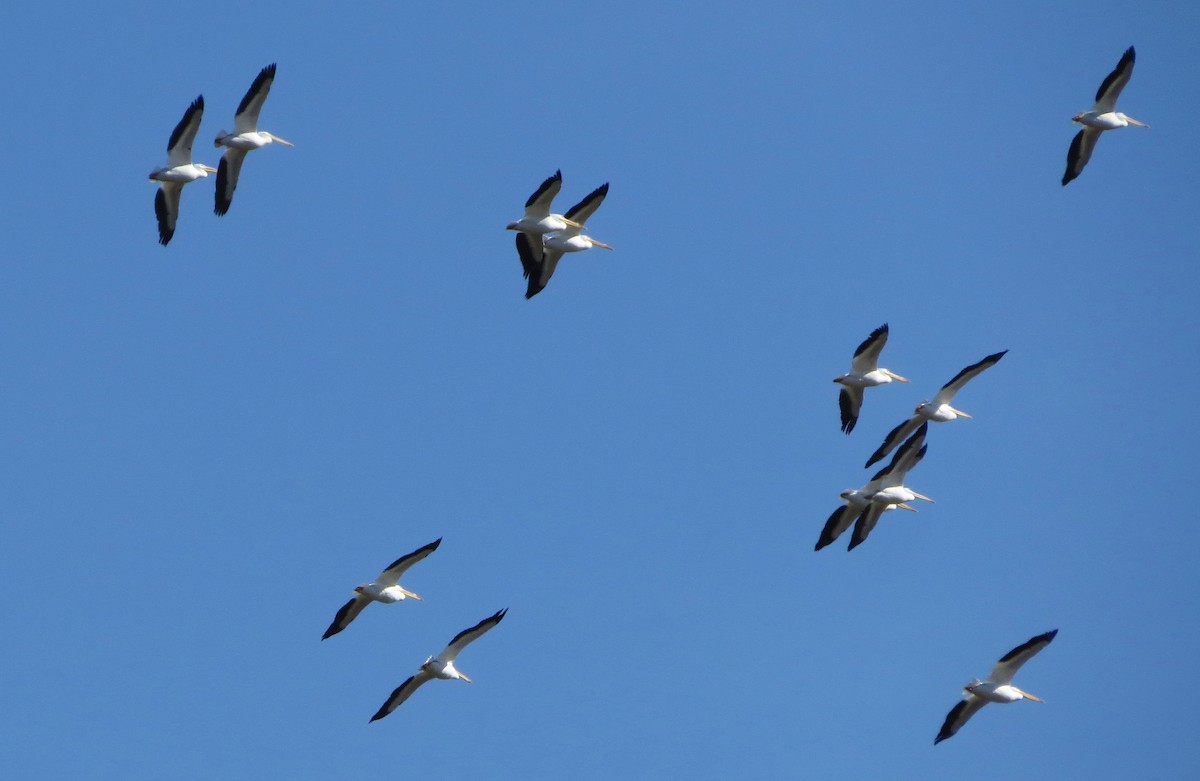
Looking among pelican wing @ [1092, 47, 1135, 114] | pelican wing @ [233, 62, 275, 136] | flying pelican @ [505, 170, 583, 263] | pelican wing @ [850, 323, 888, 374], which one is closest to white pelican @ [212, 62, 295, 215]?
pelican wing @ [233, 62, 275, 136]

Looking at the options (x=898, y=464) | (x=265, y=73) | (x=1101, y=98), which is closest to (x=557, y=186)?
(x=265, y=73)

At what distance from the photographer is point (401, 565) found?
2708 centimetres

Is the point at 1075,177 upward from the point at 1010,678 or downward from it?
upward

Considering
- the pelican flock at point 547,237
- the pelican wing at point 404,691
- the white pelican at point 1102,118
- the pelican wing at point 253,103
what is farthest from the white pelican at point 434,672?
the white pelican at point 1102,118

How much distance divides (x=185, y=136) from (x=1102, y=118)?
14.2 metres

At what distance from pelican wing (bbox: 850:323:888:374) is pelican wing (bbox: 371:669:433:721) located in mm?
8115

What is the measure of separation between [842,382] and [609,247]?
4.19 metres

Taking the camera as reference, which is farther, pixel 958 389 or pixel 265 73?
pixel 958 389

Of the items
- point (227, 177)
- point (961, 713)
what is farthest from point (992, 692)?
point (227, 177)

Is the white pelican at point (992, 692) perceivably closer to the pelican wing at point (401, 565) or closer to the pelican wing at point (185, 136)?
the pelican wing at point (401, 565)

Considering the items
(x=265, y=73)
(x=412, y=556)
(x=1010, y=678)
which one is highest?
(x=265, y=73)

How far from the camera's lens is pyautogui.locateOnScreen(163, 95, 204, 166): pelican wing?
27500mm

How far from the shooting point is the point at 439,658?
27.6 m

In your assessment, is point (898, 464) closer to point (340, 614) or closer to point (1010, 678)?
point (1010, 678)
